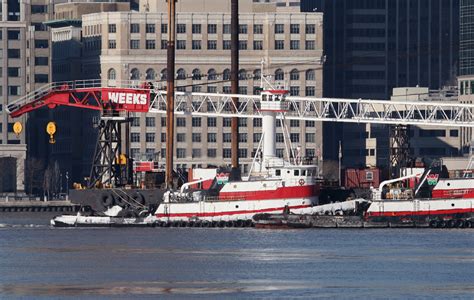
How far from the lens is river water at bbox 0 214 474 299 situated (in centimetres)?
14438

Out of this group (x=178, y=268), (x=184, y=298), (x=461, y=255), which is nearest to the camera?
(x=184, y=298)

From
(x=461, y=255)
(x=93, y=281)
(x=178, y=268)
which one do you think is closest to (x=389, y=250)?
(x=461, y=255)

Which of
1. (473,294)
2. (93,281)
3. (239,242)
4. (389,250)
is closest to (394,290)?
(473,294)

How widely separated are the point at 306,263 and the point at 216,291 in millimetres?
24335

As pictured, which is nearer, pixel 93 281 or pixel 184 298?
pixel 184 298

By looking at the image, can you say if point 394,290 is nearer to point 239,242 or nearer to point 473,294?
point 473,294

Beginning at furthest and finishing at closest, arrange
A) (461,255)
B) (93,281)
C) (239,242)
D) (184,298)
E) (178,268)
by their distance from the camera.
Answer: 1. (239,242)
2. (461,255)
3. (178,268)
4. (93,281)
5. (184,298)

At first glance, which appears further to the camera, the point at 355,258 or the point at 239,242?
the point at 239,242

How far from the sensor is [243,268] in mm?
163000

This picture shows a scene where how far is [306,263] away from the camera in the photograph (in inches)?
6609

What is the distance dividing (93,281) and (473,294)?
85.6 feet

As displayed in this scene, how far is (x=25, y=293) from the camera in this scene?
14412 cm

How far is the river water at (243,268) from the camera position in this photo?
144375 mm

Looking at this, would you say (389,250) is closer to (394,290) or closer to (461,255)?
(461,255)
